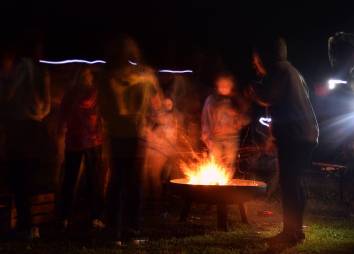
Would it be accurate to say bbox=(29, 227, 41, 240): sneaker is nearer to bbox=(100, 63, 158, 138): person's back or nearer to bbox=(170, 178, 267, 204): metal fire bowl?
bbox=(100, 63, 158, 138): person's back

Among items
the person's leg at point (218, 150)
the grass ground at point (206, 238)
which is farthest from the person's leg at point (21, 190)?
the person's leg at point (218, 150)

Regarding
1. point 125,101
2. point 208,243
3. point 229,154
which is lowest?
point 208,243

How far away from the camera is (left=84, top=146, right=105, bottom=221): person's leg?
6348mm

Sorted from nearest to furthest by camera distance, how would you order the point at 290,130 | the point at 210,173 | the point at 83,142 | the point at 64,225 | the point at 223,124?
the point at 290,130
the point at 83,142
the point at 64,225
the point at 210,173
the point at 223,124

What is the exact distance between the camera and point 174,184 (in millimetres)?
6562

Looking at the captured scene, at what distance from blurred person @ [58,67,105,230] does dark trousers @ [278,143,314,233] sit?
Answer: 7.54 ft

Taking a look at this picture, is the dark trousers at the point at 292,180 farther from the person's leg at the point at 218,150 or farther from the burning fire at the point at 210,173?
the person's leg at the point at 218,150

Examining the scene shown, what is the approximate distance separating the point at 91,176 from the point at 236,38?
39.2ft

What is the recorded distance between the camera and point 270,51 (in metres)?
5.80

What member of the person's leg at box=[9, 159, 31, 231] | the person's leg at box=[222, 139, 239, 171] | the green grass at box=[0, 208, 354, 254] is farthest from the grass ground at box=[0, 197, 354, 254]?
the person's leg at box=[222, 139, 239, 171]

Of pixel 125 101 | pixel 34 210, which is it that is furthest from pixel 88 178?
pixel 125 101

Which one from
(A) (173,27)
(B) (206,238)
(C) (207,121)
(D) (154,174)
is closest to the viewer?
(B) (206,238)

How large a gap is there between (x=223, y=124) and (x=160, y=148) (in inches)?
71.9

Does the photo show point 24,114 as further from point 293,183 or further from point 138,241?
point 293,183
